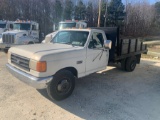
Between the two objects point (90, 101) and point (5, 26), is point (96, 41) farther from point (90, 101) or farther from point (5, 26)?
point (5, 26)

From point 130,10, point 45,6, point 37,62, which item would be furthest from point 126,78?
point 130,10

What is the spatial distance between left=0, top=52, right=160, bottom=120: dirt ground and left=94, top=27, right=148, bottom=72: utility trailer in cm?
102

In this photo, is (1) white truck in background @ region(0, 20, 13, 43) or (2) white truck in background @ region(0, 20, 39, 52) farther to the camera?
(1) white truck in background @ region(0, 20, 13, 43)

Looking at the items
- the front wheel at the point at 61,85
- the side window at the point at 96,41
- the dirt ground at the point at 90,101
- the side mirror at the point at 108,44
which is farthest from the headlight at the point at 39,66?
the side mirror at the point at 108,44

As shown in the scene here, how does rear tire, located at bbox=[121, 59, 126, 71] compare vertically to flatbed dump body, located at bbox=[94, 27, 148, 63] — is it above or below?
below

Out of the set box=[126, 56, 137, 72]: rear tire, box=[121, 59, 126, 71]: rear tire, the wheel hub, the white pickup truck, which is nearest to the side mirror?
the white pickup truck

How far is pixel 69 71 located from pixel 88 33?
1.42 m

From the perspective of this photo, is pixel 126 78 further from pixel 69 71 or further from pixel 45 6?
pixel 45 6

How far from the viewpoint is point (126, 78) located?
21.2 feet

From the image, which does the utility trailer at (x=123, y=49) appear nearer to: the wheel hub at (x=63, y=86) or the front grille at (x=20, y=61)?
the wheel hub at (x=63, y=86)

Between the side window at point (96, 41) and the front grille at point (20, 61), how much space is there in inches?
75.2

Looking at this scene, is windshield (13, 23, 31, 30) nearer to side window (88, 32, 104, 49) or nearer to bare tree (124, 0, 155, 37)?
side window (88, 32, 104, 49)

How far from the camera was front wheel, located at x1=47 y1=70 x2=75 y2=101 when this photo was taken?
13.0ft

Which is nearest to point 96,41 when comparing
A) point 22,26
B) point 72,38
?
point 72,38
